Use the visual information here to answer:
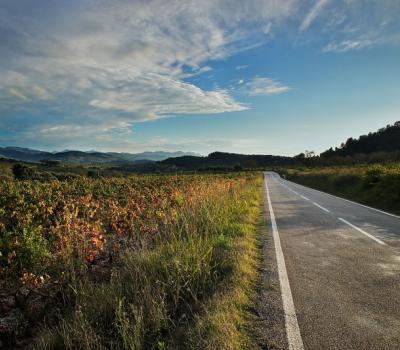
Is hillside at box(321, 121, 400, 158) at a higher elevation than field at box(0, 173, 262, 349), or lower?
higher

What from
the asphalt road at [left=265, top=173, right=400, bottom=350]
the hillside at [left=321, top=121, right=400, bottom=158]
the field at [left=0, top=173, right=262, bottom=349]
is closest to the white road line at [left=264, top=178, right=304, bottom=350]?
the asphalt road at [left=265, top=173, right=400, bottom=350]

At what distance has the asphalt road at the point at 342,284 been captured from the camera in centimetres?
370

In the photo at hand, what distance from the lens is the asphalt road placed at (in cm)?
370

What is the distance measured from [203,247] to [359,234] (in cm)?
497

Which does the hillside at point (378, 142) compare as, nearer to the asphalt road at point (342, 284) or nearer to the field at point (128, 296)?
the asphalt road at point (342, 284)

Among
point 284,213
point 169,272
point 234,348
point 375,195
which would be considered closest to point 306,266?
point 169,272

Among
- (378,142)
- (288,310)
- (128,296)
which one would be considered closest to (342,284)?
(288,310)

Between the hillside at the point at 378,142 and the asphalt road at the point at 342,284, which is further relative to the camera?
the hillside at the point at 378,142

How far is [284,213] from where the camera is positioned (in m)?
13.5

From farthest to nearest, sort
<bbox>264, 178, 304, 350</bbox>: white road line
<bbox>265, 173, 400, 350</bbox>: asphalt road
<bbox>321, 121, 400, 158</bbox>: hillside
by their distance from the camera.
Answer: <bbox>321, 121, 400, 158</bbox>: hillside, <bbox>265, 173, 400, 350</bbox>: asphalt road, <bbox>264, 178, 304, 350</bbox>: white road line

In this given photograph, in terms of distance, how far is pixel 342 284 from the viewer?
529 centimetres

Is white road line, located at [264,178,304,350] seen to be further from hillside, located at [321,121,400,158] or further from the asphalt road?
hillside, located at [321,121,400,158]

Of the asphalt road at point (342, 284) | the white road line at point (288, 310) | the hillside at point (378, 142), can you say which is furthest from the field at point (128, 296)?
the hillside at point (378, 142)

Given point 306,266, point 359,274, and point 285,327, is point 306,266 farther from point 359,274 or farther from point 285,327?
point 285,327
